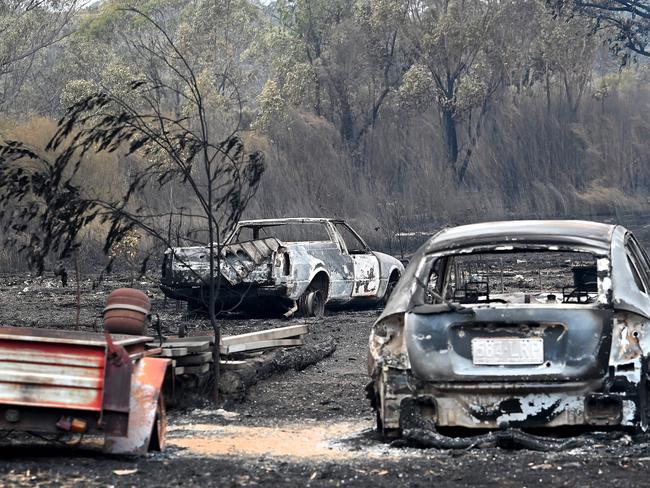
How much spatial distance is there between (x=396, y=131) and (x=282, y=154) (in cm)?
715

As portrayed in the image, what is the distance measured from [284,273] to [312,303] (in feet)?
3.18

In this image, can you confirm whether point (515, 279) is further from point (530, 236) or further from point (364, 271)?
point (530, 236)

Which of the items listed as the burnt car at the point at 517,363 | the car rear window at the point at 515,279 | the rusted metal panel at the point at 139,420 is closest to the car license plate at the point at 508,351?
the burnt car at the point at 517,363

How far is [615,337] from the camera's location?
7.45m

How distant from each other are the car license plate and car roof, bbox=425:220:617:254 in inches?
31.2

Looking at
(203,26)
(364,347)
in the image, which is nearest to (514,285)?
(364,347)

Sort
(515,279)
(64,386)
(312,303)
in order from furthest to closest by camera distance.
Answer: (515,279), (312,303), (64,386)

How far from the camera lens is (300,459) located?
757cm

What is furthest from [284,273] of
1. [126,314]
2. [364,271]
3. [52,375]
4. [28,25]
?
[28,25]

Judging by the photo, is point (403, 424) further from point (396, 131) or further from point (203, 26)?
point (203, 26)

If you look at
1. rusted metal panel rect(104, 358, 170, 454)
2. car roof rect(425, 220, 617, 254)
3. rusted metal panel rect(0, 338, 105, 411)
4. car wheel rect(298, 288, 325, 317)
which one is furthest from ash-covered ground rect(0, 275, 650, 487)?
car wheel rect(298, 288, 325, 317)

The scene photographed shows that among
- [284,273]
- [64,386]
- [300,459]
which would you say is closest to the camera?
[64,386]

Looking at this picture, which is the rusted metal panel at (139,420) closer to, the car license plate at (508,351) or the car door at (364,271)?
the car license plate at (508,351)

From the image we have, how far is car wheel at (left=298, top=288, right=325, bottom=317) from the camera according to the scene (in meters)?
18.7
